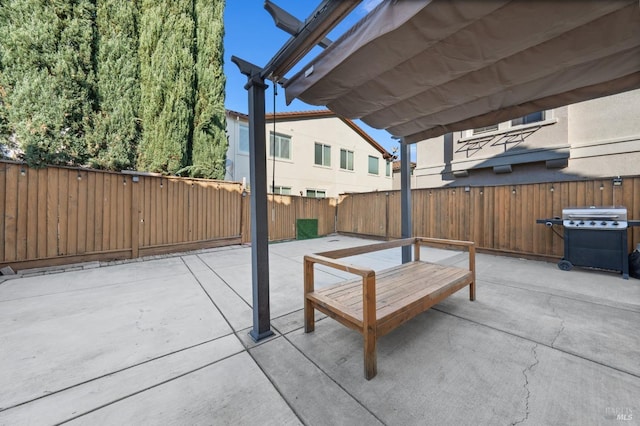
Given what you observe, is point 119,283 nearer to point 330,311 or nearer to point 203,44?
point 330,311

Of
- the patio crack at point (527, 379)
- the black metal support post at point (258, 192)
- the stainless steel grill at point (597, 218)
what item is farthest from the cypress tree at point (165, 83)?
the stainless steel grill at point (597, 218)

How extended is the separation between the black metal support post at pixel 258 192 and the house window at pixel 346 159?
11414mm

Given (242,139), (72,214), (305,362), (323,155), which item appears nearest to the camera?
(305,362)

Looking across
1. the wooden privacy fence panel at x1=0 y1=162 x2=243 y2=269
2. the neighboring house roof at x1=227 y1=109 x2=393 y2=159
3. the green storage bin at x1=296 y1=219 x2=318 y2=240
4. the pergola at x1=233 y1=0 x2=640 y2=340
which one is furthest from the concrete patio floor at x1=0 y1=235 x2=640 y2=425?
the neighboring house roof at x1=227 y1=109 x2=393 y2=159

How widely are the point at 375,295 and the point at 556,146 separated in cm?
787

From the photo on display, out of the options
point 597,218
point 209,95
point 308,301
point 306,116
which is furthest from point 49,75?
point 597,218

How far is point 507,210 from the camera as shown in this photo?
5672mm

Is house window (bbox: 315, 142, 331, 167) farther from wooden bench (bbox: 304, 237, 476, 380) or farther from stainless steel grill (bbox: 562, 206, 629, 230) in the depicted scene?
wooden bench (bbox: 304, 237, 476, 380)

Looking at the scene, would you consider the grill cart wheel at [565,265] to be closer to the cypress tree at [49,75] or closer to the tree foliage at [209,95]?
the tree foliage at [209,95]

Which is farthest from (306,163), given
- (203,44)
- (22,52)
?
(22,52)

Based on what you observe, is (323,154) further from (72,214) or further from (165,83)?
(72,214)

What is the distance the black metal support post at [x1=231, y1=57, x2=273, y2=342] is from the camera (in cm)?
221

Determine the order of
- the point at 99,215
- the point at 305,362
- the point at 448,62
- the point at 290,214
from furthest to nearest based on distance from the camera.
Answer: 1. the point at 290,214
2. the point at 99,215
3. the point at 448,62
4. the point at 305,362

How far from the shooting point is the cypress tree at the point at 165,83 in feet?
22.7
